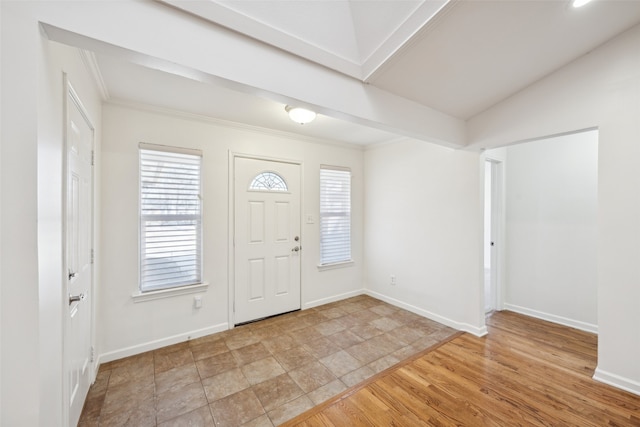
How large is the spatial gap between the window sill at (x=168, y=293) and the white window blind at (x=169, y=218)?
5 cm

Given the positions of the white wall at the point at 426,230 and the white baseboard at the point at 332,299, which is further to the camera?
the white baseboard at the point at 332,299

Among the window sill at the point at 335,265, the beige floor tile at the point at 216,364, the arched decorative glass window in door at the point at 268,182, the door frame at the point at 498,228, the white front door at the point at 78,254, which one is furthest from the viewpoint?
the window sill at the point at 335,265

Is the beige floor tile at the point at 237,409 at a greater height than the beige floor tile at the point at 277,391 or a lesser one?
lesser

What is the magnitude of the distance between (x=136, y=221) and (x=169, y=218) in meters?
0.28

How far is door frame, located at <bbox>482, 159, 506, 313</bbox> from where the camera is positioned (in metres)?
3.48

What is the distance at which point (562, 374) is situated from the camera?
212 cm

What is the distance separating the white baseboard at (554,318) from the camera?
286 cm

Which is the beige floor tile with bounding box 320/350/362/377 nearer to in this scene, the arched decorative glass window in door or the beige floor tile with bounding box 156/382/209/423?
the beige floor tile with bounding box 156/382/209/423

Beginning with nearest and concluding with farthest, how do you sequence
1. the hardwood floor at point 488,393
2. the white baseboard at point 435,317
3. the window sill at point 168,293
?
the hardwood floor at point 488,393, the window sill at point 168,293, the white baseboard at point 435,317

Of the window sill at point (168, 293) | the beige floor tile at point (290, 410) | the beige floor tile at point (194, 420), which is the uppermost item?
the window sill at point (168, 293)

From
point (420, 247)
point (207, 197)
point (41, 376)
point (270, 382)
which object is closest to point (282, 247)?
point (207, 197)

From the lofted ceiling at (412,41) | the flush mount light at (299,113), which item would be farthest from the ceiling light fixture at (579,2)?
the flush mount light at (299,113)

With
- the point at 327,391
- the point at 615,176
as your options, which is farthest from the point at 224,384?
the point at 615,176

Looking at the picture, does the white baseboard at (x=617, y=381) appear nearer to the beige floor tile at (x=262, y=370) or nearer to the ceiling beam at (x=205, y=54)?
the beige floor tile at (x=262, y=370)
